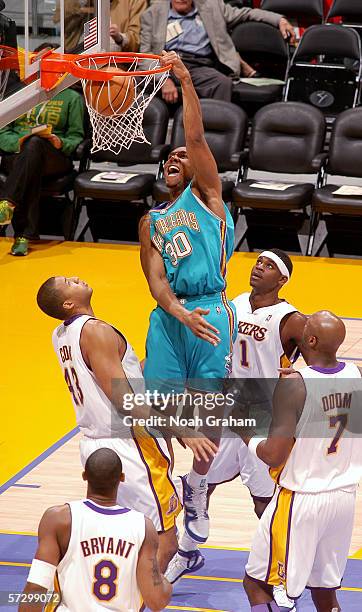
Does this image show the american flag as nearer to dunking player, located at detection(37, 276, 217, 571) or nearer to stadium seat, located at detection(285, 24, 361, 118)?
dunking player, located at detection(37, 276, 217, 571)

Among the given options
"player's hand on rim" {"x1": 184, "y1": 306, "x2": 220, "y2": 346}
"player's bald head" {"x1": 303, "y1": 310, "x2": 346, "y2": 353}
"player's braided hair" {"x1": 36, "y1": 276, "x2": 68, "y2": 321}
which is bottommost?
"player's hand on rim" {"x1": 184, "y1": 306, "x2": 220, "y2": 346}

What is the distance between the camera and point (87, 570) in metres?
3.98

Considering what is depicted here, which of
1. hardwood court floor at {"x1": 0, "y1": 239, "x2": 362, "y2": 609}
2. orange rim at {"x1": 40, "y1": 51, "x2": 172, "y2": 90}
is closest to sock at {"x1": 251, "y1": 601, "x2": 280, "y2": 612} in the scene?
hardwood court floor at {"x1": 0, "y1": 239, "x2": 362, "y2": 609}

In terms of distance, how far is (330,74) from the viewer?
13492 mm

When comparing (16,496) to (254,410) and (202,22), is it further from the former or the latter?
(202,22)

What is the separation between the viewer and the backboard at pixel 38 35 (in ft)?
19.8

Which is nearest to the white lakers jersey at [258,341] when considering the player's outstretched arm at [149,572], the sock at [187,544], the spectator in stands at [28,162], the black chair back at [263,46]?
the sock at [187,544]

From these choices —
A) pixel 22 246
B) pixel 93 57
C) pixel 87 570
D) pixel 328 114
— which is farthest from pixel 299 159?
pixel 87 570

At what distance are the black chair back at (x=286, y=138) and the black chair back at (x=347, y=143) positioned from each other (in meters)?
0.19

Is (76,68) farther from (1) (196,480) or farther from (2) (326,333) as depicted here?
(2) (326,333)

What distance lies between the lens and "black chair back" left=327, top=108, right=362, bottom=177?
12.5m

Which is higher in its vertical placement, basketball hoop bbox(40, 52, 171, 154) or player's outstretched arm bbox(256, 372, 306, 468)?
basketball hoop bbox(40, 52, 171, 154)

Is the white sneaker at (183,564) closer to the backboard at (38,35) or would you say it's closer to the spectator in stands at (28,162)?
the backboard at (38,35)

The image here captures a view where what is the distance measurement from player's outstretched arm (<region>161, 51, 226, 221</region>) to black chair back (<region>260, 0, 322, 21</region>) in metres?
8.79
